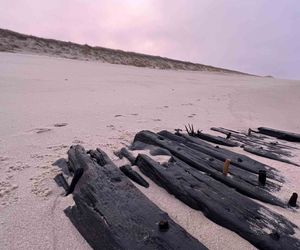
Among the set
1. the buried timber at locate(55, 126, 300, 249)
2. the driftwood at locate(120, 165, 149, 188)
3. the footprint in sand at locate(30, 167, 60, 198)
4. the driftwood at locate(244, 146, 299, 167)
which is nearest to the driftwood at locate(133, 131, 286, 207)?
the buried timber at locate(55, 126, 300, 249)

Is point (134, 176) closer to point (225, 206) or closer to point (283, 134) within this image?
point (225, 206)

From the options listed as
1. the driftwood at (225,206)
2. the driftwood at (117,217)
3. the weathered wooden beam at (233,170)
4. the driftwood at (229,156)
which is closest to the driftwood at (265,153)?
the driftwood at (229,156)

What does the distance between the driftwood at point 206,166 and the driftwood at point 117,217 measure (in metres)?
0.93

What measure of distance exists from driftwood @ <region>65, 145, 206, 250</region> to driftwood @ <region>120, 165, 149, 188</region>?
19 cm

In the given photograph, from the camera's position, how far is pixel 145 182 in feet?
10.1

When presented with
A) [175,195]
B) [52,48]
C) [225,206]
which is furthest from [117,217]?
[52,48]

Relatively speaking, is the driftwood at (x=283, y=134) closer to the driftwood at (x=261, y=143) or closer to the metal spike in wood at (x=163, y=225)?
the driftwood at (x=261, y=143)

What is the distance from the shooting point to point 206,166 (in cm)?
343

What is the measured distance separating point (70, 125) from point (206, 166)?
2.72 metres

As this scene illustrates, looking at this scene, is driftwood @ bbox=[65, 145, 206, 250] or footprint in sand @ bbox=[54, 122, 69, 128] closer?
driftwood @ bbox=[65, 145, 206, 250]

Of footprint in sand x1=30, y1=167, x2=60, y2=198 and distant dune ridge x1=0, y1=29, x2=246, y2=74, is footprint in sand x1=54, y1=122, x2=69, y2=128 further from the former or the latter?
distant dune ridge x1=0, y1=29, x2=246, y2=74

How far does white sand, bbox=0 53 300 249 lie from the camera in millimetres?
2385

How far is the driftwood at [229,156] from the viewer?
356 cm

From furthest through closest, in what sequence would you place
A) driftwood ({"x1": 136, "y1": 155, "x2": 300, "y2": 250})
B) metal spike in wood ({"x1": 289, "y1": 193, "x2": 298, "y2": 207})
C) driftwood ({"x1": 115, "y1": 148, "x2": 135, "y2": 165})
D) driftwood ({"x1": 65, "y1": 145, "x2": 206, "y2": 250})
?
driftwood ({"x1": 115, "y1": 148, "x2": 135, "y2": 165}) → metal spike in wood ({"x1": 289, "y1": 193, "x2": 298, "y2": 207}) → driftwood ({"x1": 136, "y1": 155, "x2": 300, "y2": 250}) → driftwood ({"x1": 65, "y1": 145, "x2": 206, "y2": 250})
